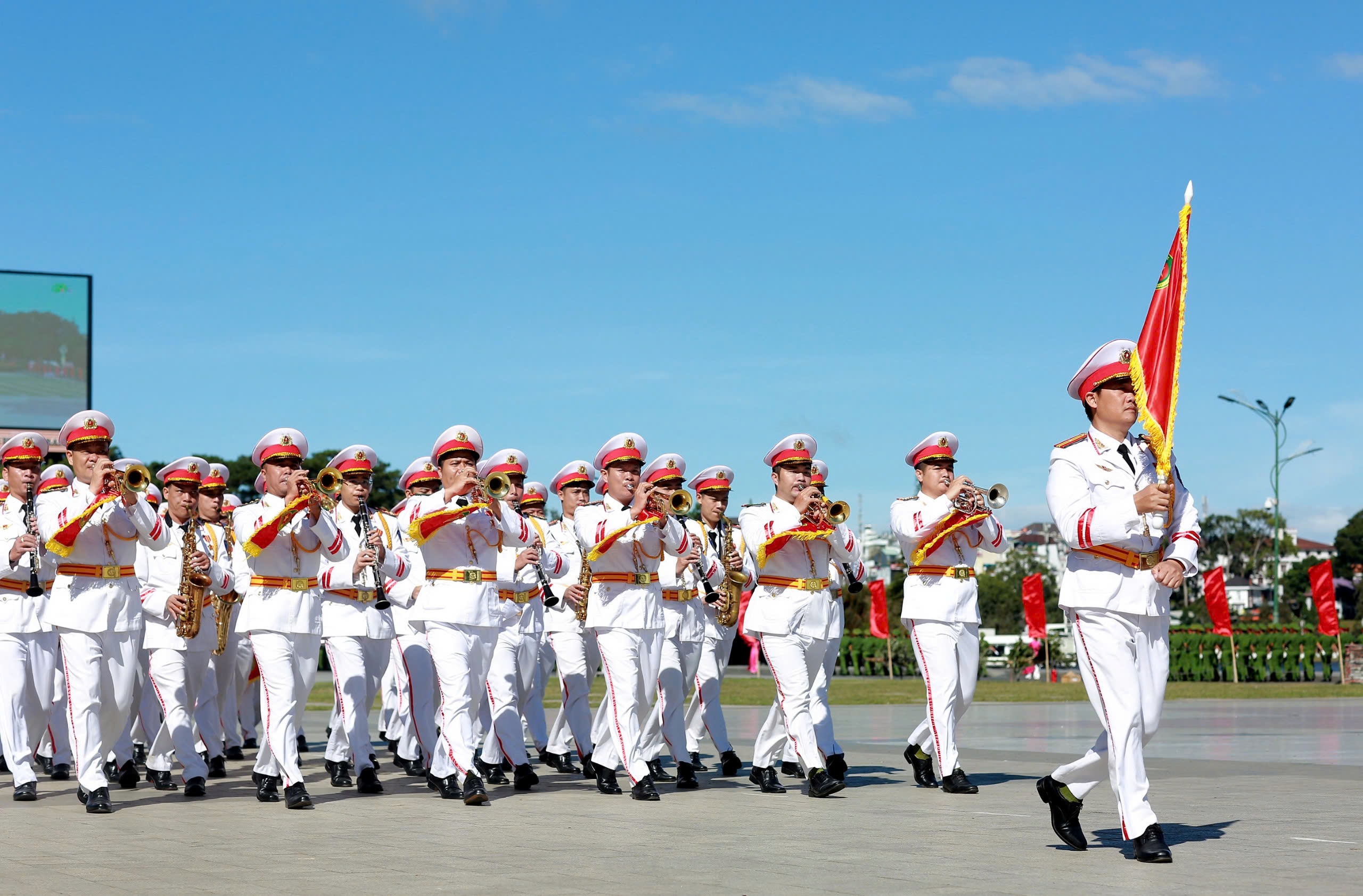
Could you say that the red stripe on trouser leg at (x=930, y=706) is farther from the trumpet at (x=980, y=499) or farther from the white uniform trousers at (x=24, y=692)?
the white uniform trousers at (x=24, y=692)

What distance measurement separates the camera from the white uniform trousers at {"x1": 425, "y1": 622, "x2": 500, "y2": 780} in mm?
11445

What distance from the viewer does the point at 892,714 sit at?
76.7 feet

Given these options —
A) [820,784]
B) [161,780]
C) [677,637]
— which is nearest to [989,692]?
[677,637]

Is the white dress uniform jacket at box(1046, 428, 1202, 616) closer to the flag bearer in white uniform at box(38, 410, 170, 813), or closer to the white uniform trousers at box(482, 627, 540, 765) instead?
the white uniform trousers at box(482, 627, 540, 765)

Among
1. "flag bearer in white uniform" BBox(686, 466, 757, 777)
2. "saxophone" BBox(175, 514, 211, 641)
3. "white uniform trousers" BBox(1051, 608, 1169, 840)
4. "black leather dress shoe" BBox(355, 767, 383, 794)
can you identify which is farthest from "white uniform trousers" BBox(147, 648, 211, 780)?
"white uniform trousers" BBox(1051, 608, 1169, 840)

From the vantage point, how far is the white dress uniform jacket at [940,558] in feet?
39.1

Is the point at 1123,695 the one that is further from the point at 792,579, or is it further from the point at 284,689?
the point at 284,689

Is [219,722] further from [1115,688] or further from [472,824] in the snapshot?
[1115,688]

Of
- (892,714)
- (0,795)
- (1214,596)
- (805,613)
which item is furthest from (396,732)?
(1214,596)

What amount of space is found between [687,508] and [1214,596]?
3058 cm

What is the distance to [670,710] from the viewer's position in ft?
42.9

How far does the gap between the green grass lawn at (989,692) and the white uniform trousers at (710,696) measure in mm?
9743

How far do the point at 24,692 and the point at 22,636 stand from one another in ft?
1.37

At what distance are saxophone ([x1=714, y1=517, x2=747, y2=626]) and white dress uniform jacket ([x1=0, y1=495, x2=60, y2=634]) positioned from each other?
4.94 m
